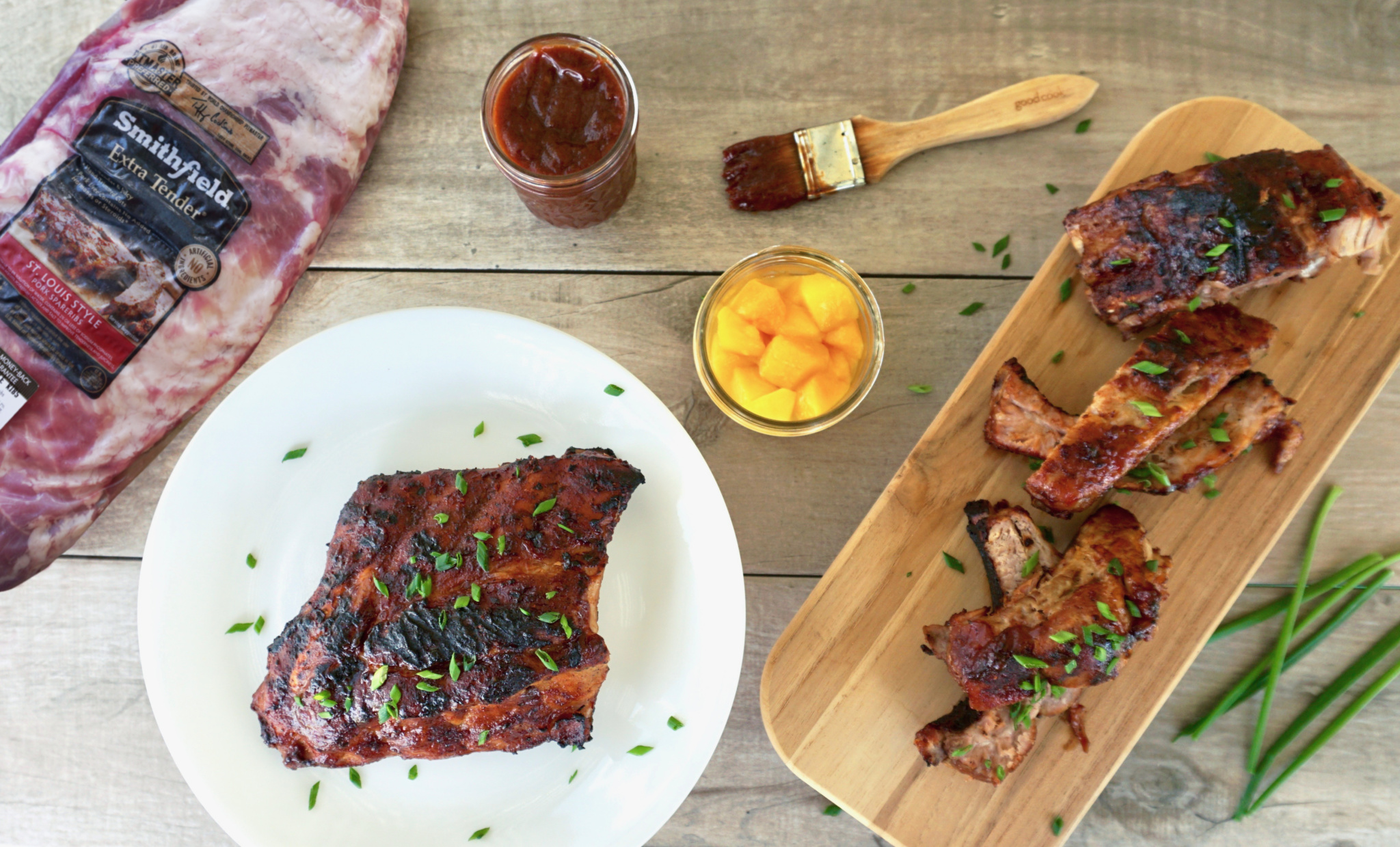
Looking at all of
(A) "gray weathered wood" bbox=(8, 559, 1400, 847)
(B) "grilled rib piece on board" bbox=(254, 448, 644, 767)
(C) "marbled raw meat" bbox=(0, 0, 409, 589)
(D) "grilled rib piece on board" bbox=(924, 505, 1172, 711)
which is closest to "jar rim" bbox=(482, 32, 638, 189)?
(C) "marbled raw meat" bbox=(0, 0, 409, 589)

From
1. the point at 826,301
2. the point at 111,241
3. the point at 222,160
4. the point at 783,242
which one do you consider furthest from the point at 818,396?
the point at 111,241

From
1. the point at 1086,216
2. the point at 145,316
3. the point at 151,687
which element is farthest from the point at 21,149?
→ the point at 1086,216

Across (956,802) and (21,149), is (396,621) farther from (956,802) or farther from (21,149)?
(21,149)

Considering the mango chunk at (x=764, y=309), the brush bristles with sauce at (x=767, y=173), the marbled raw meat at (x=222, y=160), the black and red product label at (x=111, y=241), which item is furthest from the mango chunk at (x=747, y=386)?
the black and red product label at (x=111, y=241)

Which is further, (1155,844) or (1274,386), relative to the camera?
(1155,844)

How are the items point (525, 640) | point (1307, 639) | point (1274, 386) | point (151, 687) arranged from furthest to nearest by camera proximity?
1. point (1307, 639)
2. point (1274, 386)
3. point (151, 687)
4. point (525, 640)

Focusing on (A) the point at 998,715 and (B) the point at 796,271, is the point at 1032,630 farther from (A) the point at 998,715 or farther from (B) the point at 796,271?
(B) the point at 796,271

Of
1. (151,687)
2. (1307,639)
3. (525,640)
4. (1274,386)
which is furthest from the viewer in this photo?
(1307,639)
